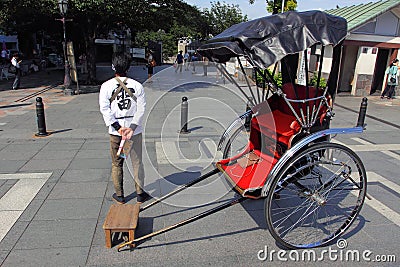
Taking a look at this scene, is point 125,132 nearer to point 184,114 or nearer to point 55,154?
point 55,154

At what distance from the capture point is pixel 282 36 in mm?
2791

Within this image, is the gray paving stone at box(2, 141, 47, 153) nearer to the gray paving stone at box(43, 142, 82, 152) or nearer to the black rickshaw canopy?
the gray paving stone at box(43, 142, 82, 152)

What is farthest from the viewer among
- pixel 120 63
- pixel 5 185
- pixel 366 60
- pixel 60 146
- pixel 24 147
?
pixel 366 60

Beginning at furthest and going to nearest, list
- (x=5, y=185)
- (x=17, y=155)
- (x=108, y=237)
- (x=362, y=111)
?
(x=362, y=111)
(x=17, y=155)
(x=5, y=185)
(x=108, y=237)

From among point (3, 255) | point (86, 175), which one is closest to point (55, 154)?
point (86, 175)

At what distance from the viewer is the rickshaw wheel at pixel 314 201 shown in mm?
3068

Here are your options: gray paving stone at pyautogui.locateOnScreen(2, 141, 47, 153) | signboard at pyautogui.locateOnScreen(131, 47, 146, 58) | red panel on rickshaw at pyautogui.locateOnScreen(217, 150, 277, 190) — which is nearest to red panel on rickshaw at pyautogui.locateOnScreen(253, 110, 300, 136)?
red panel on rickshaw at pyautogui.locateOnScreen(217, 150, 277, 190)

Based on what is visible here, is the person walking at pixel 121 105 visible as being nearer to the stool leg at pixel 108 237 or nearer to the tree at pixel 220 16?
the stool leg at pixel 108 237

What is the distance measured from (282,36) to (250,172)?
64.6 inches

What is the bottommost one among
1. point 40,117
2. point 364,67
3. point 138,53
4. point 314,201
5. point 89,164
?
point 89,164

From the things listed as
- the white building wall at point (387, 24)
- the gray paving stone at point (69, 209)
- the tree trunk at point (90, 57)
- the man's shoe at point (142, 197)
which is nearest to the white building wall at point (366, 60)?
the white building wall at point (387, 24)

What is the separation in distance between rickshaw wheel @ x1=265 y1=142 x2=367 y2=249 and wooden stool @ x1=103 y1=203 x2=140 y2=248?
4.60 ft

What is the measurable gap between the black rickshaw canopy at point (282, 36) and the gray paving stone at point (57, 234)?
2.55 metres

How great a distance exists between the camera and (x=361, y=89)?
14.4m
